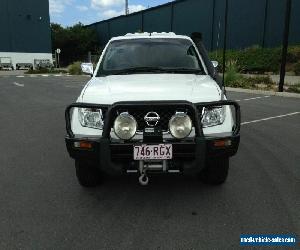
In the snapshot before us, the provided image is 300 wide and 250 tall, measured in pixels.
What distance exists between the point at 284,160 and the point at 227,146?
6.67 ft

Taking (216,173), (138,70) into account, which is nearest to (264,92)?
(138,70)

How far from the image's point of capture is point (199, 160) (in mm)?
3332

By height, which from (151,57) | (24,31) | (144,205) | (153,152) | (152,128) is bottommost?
(144,205)

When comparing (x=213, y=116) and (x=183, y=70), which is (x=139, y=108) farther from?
(x=183, y=70)

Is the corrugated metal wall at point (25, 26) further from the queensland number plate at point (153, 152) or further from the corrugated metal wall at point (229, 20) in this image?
the queensland number plate at point (153, 152)

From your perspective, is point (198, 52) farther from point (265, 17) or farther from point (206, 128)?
point (265, 17)

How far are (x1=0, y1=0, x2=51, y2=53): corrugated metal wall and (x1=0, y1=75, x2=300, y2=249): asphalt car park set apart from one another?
48.3 meters

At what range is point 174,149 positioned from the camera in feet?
10.8

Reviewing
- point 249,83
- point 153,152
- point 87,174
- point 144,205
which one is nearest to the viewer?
point 153,152

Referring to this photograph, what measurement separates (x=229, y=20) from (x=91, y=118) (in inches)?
1165

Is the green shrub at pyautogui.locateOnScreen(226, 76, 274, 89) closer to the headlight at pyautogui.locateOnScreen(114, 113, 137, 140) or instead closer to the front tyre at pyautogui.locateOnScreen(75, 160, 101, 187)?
the front tyre at pyautogui.locateOnScreen(75, 160, 101, 187)

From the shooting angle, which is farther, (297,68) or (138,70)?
(297,68)

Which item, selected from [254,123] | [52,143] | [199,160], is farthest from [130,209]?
[254,123]

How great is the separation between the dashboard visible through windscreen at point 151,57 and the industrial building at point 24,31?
47138mm
